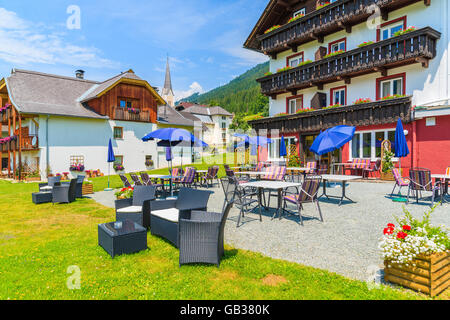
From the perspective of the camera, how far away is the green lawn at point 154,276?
3.00 meters

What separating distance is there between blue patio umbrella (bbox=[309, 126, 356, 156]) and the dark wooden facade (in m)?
19.6

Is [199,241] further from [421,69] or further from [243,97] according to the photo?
[243,97]

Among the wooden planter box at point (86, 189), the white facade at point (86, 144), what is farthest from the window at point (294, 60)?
the wooden planter box at point (86, 189)

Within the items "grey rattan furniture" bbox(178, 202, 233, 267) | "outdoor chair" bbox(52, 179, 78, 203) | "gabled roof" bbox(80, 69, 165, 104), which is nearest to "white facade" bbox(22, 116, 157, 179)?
"gabled roof" bbox(80, 69, 165, 104)

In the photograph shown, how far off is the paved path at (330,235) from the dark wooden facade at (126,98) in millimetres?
19176

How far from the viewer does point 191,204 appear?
5441 millimetres

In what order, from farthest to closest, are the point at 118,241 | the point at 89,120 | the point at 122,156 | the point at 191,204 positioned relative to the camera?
1. the point at 122,156
2. the point at 89,120
3. the point at 191,204
4. the point at 118,241

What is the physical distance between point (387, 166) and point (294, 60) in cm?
1087

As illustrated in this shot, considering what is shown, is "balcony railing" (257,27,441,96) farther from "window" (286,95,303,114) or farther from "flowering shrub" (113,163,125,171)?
"flowering shrub" (113,163,125,171)

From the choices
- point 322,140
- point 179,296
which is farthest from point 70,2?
point 322,140

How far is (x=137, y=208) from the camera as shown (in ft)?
19.2

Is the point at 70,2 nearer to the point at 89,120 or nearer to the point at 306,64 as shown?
the point at 306,64

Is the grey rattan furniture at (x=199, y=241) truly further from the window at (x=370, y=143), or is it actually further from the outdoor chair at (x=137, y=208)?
the window at (x=370, y=143)

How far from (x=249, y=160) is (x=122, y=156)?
11.4m
